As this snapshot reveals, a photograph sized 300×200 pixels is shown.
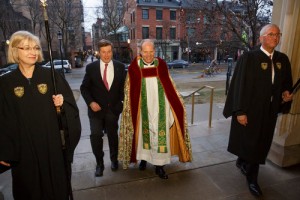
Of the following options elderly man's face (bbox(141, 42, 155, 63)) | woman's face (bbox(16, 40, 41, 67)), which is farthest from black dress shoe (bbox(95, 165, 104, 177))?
woman's face (bbox(16, 40, 41, 67))

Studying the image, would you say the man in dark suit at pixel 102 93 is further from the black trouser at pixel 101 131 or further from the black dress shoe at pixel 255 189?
the black dress shoe at pixel 255 189

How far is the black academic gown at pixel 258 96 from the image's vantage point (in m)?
2.69

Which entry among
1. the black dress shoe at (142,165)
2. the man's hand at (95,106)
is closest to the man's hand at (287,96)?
the black dress shoe at (142,165)

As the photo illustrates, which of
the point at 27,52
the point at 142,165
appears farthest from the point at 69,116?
the point at 142,165

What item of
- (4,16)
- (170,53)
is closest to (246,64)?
(4,16)

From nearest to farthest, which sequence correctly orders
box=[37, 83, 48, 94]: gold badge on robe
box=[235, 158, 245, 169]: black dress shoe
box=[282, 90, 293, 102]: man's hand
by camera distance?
box=[37, 83, 48, 94]: gold badge on robe, box=[282, 90, 293, 102]: man's hand, box=[235, 158, 245, 169]: black dress shoe

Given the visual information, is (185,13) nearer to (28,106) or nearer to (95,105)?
(95,105)

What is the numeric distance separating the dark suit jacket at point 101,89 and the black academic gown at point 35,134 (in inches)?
33.7

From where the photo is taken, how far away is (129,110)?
3.07 metres

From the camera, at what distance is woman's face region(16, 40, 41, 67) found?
1.92 metres

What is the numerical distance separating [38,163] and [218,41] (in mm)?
7388

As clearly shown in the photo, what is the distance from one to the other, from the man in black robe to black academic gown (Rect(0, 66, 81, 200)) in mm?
1888

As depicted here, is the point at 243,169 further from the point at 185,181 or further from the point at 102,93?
the point at 102,93

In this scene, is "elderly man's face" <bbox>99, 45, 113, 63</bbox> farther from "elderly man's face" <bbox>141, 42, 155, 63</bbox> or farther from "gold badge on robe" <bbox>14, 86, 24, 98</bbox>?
"gold badge on robe" <bbox>14, 86, 24, 98</bbox>
